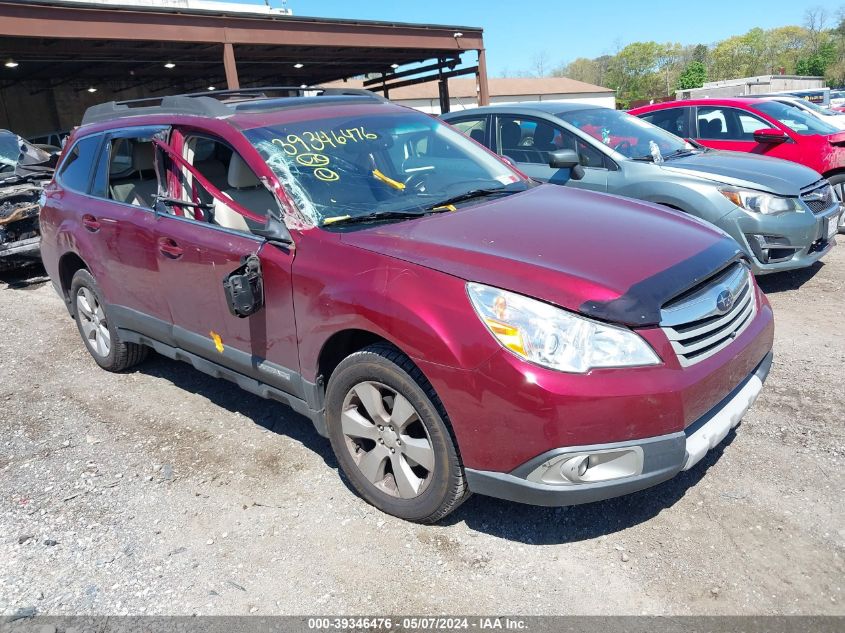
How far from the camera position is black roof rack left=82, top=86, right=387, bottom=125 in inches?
147

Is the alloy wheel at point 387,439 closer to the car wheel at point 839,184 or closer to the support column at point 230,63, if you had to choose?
the car wheel at point 839,184

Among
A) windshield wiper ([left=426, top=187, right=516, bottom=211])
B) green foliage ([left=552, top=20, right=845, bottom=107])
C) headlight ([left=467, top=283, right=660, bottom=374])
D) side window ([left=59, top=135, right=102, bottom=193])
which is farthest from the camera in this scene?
green foliage ([left=552, top=20, right=845, bottom=107])

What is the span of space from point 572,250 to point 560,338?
20.4 inches

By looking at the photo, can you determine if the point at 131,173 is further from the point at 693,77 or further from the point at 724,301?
the point at 693,77

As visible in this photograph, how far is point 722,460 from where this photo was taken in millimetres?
3281

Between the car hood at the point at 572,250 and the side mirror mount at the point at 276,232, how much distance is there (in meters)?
0.33

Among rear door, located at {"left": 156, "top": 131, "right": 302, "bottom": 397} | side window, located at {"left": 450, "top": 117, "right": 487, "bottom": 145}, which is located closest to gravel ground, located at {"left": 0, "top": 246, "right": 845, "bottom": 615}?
rear door, located at {"left": 156, "top": 131, "right": 302, "bottom": 397}

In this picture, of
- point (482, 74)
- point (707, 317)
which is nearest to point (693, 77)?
point (482, 74)

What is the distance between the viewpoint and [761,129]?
7957mm

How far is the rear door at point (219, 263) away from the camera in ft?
10.6

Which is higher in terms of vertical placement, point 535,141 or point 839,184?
point 535,141

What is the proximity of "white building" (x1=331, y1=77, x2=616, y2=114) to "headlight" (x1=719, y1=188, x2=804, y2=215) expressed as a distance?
39432 mm

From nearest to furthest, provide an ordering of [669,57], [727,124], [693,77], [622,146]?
[622,146] → [727,124] → [693,77] → [669,57]

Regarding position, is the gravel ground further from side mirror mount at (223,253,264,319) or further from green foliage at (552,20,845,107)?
green foliage at (552,20,845,107)
